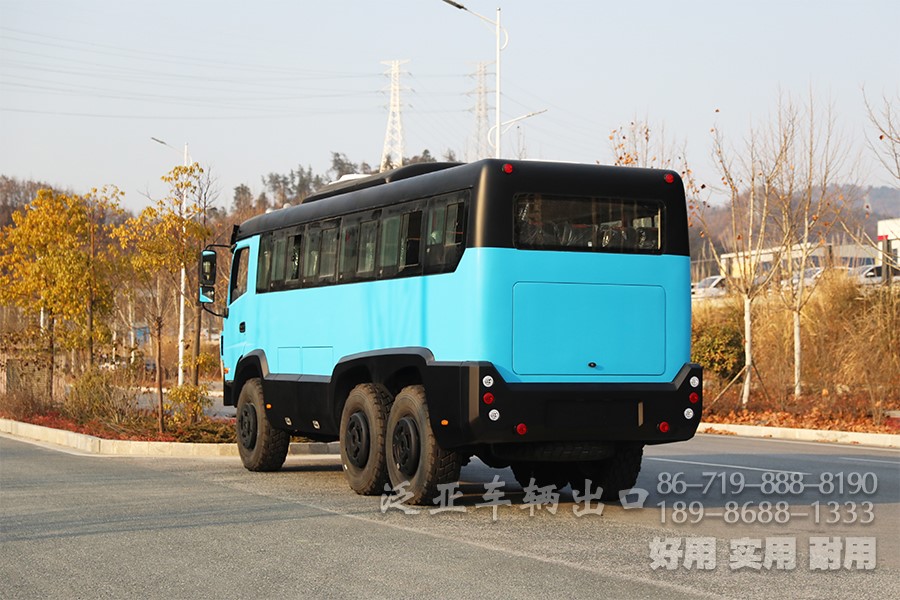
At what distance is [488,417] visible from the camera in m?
11.6

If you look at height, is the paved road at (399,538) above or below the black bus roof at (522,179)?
below

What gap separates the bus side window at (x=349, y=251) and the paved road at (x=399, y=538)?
94.8 inches

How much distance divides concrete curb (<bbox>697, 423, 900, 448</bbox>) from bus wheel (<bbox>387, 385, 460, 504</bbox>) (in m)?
11.7

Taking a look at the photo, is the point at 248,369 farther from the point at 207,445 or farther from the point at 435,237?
the point at 435,237

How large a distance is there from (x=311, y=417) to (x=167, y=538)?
475 centimetres

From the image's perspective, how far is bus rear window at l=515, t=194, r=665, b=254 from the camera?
1211 cm

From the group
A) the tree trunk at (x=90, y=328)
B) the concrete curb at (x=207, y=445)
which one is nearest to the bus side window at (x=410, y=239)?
the concrete curb at (x=207, y=445)

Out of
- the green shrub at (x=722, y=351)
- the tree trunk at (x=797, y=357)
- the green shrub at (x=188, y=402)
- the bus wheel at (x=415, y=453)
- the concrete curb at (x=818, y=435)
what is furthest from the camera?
the green shrub at (x=722, y=351)

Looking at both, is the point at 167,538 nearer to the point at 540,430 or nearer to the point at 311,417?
the point at 540,430

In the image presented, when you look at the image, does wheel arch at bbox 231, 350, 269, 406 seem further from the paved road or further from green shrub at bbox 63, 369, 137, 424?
green shrub at bbox 63, 369, 137, 424

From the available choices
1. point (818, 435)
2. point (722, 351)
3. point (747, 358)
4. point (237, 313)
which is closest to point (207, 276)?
point (237, 313)

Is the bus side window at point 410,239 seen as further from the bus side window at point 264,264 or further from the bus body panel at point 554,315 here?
the bus side window at point 264,264

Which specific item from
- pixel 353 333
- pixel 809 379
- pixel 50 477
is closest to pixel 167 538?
pixel 353 333

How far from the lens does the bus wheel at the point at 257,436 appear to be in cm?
1617
